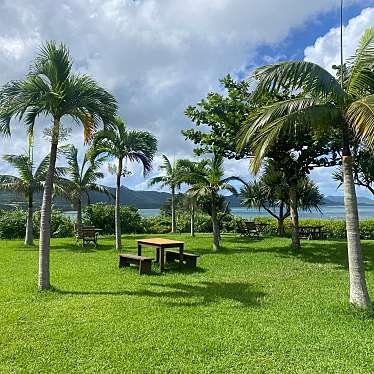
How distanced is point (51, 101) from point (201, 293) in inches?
190

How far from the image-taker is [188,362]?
4152mm

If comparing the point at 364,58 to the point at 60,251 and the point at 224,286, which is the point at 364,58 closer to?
the point at 224,286

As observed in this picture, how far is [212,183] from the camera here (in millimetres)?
14156

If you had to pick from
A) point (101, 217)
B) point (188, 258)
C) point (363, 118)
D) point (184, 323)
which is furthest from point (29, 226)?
point (363, 118)

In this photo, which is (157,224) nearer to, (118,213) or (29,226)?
(29,226)

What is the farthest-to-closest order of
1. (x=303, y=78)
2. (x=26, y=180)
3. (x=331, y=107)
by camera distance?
(x=26, y=180), (x=331, y=107), (x=303, y=78)

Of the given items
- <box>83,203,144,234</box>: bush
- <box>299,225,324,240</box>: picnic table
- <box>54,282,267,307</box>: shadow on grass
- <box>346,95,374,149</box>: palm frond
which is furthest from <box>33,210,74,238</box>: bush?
<box>346,95,374,149</box>: palm frond

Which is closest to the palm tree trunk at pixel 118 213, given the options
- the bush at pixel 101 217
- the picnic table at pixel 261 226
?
the bush at pixel 101 217

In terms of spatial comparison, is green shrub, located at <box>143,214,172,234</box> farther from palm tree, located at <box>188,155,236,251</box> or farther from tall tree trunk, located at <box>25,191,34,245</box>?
palm tree, located at <box>188,155,236,251</box>

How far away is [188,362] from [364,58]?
215 inches

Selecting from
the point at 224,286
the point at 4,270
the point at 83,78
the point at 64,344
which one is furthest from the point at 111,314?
the point at 4,270

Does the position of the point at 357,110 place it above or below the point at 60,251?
above

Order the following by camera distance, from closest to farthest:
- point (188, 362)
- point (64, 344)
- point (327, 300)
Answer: point (188, 362) → point (64, 344) → point (327, 300)

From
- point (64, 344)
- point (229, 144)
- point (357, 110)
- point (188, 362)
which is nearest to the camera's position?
point (188, 362)
